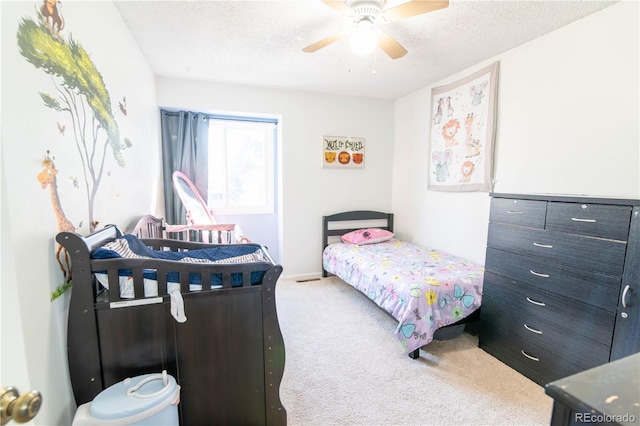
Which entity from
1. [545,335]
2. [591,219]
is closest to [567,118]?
[591,219]

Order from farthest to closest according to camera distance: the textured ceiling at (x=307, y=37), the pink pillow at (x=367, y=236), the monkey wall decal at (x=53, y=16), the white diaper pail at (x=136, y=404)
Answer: the pink pillow at (x=367, y=236) < the textured ceiling at (x=307, y=37) < the monkey wall decal at (x=53, y=16) < the white diaper pail at (x=136, y=404)

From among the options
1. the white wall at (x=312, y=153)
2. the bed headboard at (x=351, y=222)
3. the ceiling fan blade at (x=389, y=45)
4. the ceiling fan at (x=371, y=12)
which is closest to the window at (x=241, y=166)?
the white wall at (x=312, y=153)

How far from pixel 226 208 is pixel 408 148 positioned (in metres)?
2.62

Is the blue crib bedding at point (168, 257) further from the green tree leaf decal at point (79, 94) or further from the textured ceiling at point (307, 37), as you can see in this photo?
the textured ceiling at point (307, 37)

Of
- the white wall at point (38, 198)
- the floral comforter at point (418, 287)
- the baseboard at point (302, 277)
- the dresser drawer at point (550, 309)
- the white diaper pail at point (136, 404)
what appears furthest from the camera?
the baseboard at point (302, 277)

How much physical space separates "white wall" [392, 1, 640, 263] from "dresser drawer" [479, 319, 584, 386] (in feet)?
2.90

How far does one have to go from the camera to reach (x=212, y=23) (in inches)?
81.7

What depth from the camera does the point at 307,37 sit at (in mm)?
2291

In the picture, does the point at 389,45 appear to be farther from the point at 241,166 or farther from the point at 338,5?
the point at 241,166

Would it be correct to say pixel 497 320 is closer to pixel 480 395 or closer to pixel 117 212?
pixel 480 395

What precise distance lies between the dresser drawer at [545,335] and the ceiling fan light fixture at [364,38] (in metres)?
1.99

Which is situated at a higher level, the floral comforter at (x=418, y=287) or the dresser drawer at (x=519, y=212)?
the dresser drawer at (x=519, y=212)

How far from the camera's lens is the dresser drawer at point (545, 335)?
1.60 m

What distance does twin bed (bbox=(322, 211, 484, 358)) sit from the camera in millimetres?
2086
